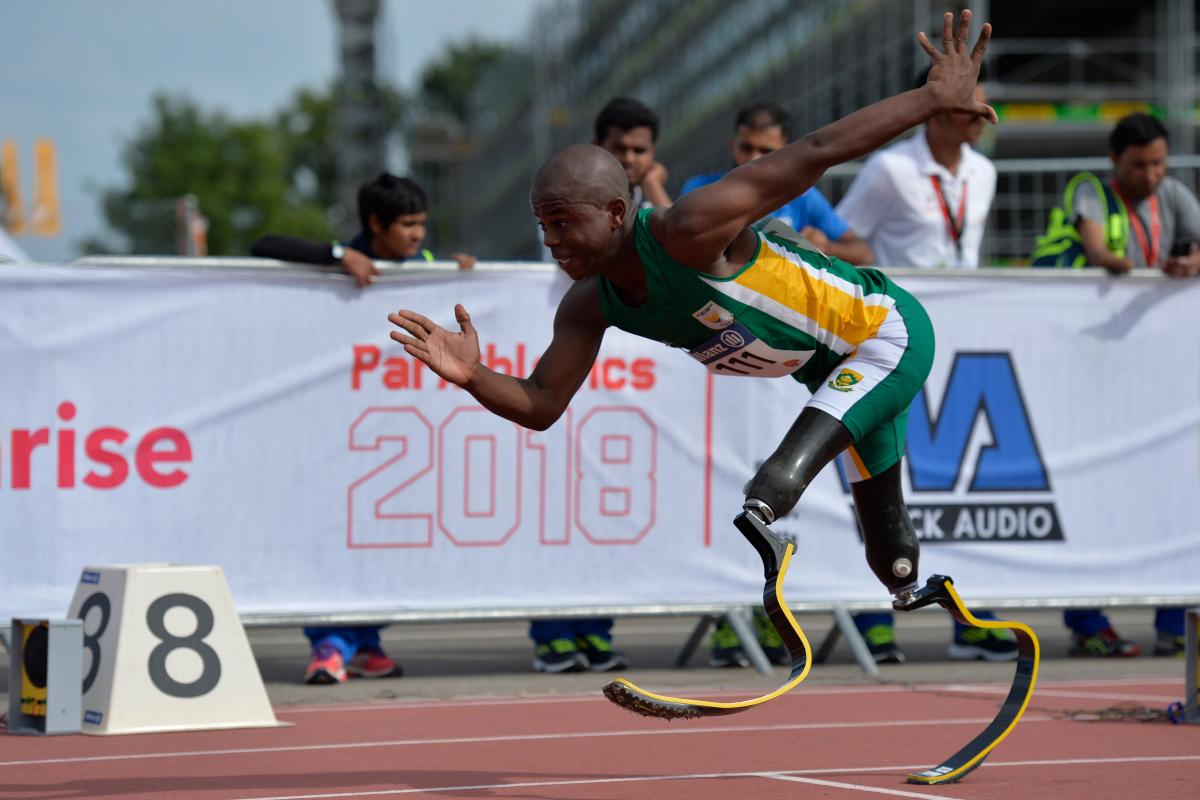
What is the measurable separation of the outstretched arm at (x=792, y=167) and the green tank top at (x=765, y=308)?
0.12 meters

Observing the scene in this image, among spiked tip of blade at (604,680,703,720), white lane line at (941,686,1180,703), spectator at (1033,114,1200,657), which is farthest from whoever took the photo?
spectator at (1033,114,1200,657)

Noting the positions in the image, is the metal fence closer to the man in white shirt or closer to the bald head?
the man in white shirt

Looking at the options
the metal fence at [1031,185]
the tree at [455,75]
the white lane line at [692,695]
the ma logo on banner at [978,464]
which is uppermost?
the tree at [455,75]

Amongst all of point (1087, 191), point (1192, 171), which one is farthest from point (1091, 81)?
point (1087, 191)

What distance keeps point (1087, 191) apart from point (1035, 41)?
81.7 feet

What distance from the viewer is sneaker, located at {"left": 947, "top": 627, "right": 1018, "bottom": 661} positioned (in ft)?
30.2

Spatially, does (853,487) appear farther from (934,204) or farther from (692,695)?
(934,204)

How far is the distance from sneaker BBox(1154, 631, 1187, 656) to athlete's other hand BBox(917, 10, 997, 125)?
16.7 ft

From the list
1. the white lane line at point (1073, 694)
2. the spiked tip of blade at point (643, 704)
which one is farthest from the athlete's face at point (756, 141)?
the spiked tip of blade at point (643, 704)

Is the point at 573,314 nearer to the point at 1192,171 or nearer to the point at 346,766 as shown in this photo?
the point at 346,766

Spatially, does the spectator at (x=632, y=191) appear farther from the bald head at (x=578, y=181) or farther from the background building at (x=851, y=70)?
the background building at (x=851, y=70)

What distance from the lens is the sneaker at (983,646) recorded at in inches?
362

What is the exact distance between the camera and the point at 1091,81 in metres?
31.8

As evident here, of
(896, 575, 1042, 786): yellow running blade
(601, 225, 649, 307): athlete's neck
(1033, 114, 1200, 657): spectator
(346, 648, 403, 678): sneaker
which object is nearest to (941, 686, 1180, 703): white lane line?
(1033, 114, 1200, 657): spectator
